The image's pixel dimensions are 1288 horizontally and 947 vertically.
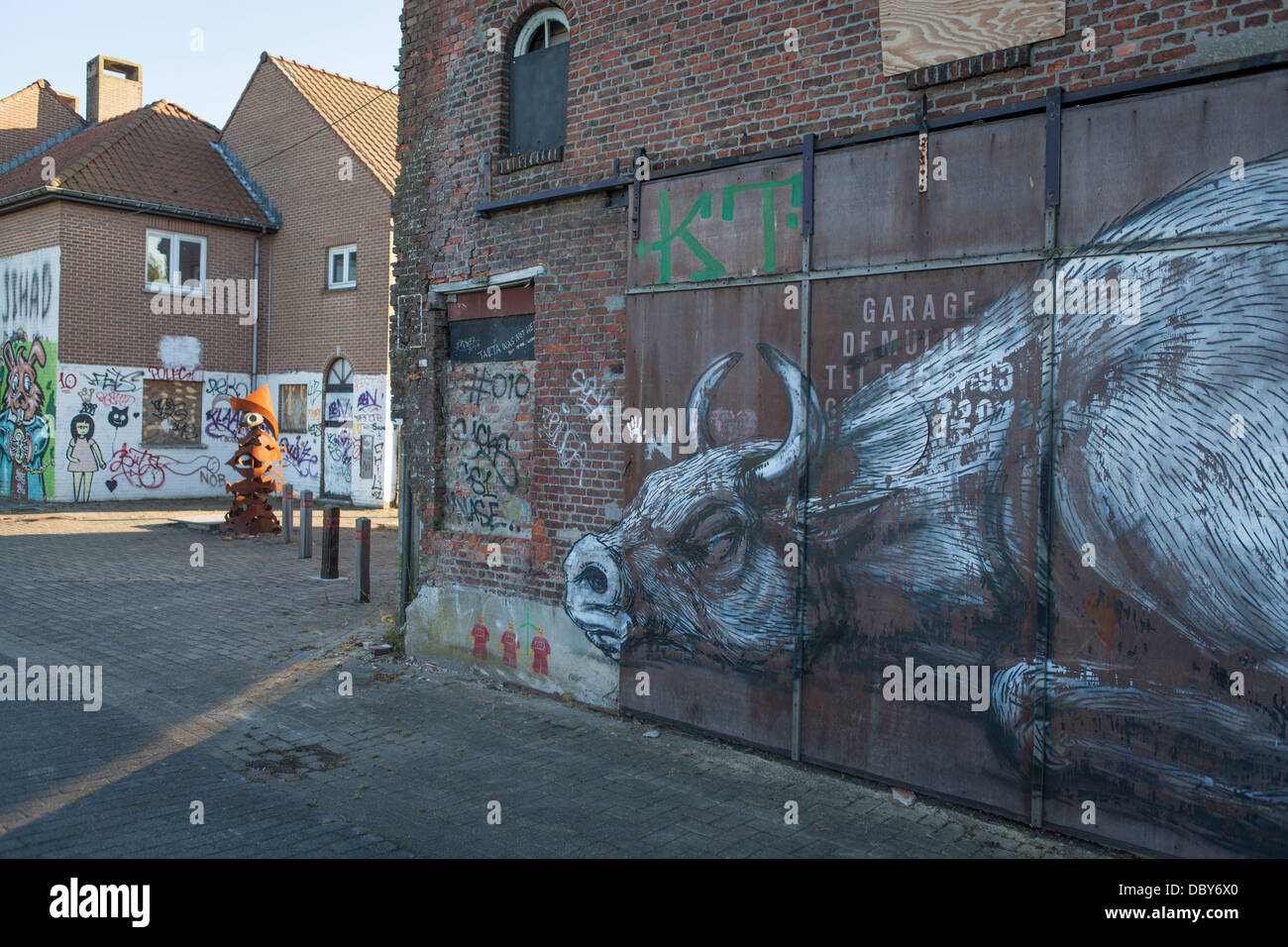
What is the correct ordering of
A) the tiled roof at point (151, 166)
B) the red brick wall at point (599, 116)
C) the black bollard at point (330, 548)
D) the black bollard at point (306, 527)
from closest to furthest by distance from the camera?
the red brick wall at point (599, 116) < the black bollard at point (330, 548) < the black bollard at point (306, 527) < the tiled roof at point (151, 166)

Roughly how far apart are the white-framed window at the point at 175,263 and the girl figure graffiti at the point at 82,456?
3.47m

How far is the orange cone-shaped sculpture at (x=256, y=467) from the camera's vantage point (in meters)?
16.1

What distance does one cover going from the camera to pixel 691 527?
21.0 ft

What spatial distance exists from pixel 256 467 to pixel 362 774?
11858 mm

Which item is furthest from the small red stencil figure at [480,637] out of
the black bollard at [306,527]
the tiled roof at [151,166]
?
the tiled roof at [151,166]

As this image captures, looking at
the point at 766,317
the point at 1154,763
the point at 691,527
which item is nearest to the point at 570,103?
the point at 766,317

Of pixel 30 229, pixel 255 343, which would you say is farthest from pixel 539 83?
pixel 30 229

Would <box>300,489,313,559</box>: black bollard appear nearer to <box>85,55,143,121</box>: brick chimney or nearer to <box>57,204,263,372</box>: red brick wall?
<box>57,204,263,372</box>: red brick wall

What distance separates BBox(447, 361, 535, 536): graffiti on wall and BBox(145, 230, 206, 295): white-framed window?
Result: 681 inches

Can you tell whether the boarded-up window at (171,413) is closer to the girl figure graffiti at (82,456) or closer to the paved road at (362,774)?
the girl figure graffiti at (82,456)

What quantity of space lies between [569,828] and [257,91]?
79.4 feet

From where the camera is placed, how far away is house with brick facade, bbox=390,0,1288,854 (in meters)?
4.38
